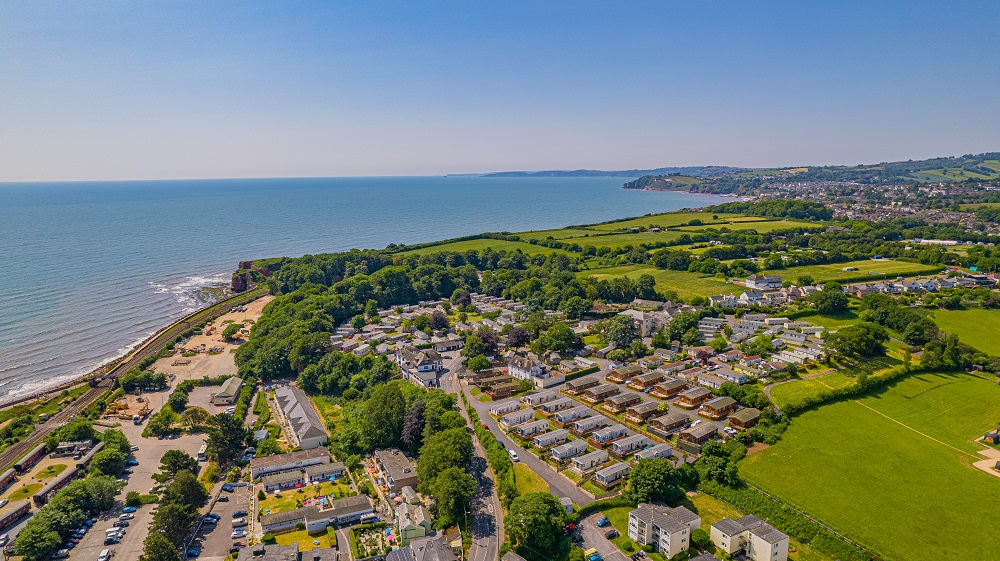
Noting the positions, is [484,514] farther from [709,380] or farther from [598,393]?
[709,380]

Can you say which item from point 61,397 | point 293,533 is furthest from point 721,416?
point 61,397

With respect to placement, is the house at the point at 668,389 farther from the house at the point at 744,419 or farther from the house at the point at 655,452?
the house at the point at 655,452

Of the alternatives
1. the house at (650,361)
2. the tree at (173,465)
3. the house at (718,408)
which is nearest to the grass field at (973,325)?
the house at (718,408)

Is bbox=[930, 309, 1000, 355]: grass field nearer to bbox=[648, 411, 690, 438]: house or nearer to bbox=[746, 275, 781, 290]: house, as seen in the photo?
bbox=[746, 275, 781, 290]: house

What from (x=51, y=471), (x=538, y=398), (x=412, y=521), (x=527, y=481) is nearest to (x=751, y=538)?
(x=527, y=481)

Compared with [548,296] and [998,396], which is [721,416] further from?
[548,296]

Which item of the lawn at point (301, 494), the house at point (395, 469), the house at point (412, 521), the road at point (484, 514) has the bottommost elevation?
the lawn at point (301, 494)
